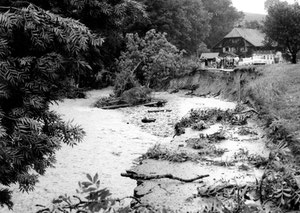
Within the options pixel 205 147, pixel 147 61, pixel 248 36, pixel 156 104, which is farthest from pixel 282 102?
pixel 248 36

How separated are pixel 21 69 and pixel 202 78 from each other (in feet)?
94.4

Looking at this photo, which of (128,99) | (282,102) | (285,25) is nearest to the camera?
(282,102)

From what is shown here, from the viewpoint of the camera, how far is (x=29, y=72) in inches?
146

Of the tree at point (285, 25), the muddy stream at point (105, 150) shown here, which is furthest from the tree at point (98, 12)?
the tree at point (285, 25)

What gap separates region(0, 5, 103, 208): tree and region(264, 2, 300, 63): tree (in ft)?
87.8

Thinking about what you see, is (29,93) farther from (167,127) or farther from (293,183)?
(167,127)

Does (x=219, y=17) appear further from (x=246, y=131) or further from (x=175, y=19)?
(x=246, y=131)

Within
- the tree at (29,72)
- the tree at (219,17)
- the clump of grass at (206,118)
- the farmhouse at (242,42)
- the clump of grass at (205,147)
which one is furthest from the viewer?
the tree at (219,17)

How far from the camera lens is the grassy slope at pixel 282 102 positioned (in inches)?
356

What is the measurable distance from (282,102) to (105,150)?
6507mm

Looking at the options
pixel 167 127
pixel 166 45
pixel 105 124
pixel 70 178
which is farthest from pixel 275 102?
pixel 166 45

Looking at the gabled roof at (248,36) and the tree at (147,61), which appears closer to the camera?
the tree at (147,61)

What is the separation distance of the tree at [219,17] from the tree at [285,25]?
151ft

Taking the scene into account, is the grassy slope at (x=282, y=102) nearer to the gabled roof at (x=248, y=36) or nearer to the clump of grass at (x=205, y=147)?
the clump of grass at (x=205, y=147)
